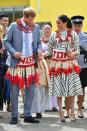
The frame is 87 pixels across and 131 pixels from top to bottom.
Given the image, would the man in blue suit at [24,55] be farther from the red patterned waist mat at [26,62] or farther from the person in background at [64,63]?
the person in background at [64,63]

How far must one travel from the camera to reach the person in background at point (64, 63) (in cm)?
943

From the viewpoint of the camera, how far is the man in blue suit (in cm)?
927

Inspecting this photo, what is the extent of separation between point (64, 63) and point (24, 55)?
2.30 feet

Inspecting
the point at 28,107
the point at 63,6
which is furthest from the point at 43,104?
the point at 63,6

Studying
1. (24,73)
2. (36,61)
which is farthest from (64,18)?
(24,73)

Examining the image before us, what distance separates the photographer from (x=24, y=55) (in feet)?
30.5

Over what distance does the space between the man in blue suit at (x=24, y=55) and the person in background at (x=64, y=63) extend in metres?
0.30

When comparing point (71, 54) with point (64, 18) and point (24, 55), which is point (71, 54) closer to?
point (64, 18)

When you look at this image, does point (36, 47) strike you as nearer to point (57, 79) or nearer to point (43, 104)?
point (57, 79)

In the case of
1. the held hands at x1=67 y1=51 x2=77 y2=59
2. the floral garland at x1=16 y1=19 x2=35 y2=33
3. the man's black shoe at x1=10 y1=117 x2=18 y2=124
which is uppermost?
the floral garland at x1=16 y1=19 x2=35 y2=33

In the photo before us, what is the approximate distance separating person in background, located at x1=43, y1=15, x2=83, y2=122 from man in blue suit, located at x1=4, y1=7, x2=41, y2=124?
0.30 m

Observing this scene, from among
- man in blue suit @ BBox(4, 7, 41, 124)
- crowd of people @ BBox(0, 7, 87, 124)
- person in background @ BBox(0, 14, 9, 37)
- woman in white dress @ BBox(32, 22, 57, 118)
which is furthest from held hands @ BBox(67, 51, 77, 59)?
person in background @ BBox(0, 14, 9, 37)

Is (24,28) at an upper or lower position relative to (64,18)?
lower

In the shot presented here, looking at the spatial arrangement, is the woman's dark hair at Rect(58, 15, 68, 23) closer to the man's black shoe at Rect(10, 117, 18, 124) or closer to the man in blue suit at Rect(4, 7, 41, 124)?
the man in blue suit at Rect(4, 7, 41, 124)
